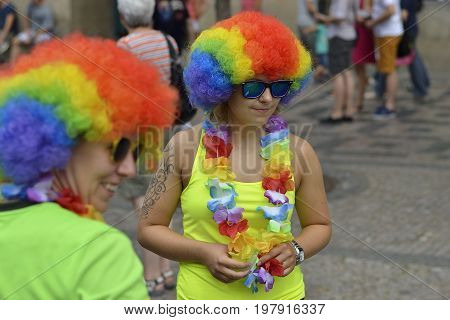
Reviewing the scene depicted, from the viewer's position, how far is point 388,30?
1031cm

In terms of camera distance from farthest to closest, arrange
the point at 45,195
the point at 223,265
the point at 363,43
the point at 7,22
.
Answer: the point at 7,22 → the point at 363,43 → the point at 223,265 → the point at 45,195

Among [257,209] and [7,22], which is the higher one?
[257,209]

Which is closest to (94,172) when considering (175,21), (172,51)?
(172,51)

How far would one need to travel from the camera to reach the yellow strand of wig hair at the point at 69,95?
87.7 inches

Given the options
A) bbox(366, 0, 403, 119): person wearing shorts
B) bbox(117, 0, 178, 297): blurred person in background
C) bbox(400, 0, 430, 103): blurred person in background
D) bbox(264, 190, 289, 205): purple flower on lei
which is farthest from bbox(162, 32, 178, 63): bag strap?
bbox(400, 0, 430, 103): blurred person in background

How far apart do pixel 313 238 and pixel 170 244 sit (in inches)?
19.2

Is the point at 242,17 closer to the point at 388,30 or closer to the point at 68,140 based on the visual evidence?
the point at 68,140

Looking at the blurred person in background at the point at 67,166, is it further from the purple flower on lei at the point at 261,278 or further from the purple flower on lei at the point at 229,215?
the purple flower on lei at the point at 261,278

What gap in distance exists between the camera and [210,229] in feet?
10.0

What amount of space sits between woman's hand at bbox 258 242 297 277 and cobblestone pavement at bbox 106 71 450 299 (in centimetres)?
209

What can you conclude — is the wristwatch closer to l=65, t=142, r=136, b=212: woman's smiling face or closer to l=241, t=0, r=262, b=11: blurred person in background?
l=65, t=142, r=136, b=212: woman's smiling face

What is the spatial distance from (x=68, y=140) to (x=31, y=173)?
0.38 feet

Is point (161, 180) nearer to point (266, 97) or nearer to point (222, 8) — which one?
point (266, 97)

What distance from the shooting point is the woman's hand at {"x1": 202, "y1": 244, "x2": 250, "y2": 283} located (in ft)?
9.63
